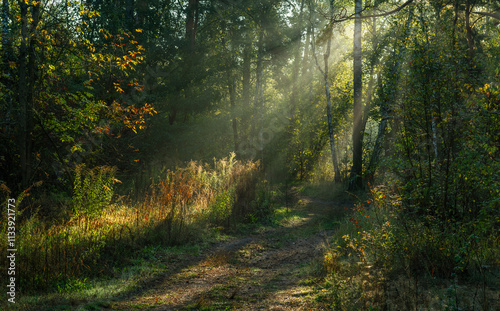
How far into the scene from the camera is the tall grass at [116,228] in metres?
4.60

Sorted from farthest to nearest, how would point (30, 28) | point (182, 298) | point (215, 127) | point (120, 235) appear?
1. point (215, 127)
2. point (30, 28)
3. point (120, 235)
4. point (182, 298)

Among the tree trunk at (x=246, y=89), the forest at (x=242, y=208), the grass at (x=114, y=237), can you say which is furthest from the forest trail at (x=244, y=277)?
the tree trunk at (x=246, y=89)

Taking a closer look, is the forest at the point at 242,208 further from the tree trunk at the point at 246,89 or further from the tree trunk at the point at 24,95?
the tree trunk at the point at 246,89

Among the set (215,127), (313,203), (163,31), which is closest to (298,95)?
(215,127)

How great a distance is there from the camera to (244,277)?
5578mm

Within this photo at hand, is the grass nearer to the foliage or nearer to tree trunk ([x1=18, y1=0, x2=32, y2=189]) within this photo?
the foliage

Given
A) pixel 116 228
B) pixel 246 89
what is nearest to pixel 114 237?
pixel 116 228

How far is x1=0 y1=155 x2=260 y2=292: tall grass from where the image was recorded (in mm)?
4598

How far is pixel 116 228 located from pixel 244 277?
2610 mm

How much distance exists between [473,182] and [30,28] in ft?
28.2

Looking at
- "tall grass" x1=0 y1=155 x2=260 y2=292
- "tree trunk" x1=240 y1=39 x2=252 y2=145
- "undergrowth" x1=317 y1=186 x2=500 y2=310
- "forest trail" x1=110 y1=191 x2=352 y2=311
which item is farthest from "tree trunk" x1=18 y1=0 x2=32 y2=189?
"tree trunk" x1=240 y1=39 x2=252 y2=145

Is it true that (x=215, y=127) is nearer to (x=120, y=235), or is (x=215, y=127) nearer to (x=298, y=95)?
(x=298, y=95)

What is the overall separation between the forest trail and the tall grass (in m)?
0.85

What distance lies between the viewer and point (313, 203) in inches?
549
